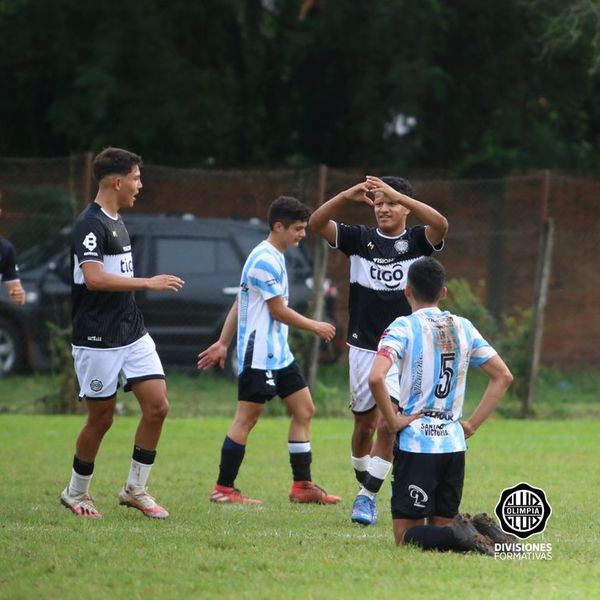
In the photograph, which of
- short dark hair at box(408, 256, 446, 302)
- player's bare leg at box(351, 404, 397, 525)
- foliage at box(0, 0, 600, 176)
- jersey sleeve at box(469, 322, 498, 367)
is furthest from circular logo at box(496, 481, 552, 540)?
foliage at box(0, 0, 600, 176)

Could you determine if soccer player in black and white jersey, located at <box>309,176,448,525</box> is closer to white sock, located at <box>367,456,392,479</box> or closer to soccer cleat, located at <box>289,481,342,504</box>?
white sock, located at <box>367,456,392,479</box>

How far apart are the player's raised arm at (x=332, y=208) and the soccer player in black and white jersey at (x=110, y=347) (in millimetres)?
1103

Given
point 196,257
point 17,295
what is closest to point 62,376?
point 196,257

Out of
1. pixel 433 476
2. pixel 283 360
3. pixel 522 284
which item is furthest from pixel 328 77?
pixel 433 476

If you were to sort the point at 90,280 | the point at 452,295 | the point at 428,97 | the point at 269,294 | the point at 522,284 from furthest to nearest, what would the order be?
1. the point at 428,97
2. the point at 522,284
3. the point at 452,295
4. the point at 269,294
5. the point at 90,280

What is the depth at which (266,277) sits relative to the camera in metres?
8.79

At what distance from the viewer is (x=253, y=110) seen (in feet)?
69.1

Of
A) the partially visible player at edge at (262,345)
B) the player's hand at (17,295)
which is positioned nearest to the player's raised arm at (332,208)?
the partially visible player at edge at (262,345)

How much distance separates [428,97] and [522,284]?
14.2ft

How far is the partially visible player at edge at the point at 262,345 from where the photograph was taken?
8.81 metres

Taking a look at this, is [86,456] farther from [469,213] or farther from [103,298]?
[469,213]

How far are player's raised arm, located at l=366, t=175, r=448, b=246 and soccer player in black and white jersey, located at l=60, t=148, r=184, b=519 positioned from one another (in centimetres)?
149

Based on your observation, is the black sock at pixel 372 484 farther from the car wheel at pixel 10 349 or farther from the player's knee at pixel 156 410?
the car wheel at pixel 10 349

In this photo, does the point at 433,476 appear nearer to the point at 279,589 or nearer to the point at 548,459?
the point at 279,589
